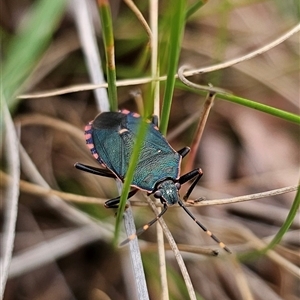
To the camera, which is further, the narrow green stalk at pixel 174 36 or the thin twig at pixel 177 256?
the thin twig at pixel 177 256

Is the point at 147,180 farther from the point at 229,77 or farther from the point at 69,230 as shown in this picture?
the point at 229,77

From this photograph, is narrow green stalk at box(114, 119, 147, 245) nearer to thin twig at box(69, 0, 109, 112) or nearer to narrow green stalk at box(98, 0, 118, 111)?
narrow green stalk at box(98, 0, 118, 111)

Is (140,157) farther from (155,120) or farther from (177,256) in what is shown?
(177,256)

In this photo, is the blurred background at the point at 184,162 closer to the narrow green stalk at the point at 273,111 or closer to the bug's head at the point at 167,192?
the bug's head at the point at 167,192

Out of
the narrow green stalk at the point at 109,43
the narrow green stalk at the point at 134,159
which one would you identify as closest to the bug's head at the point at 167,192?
the narrow green stalk at the point at 134,159

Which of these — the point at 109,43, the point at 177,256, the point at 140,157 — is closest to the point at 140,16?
the point at 109,43

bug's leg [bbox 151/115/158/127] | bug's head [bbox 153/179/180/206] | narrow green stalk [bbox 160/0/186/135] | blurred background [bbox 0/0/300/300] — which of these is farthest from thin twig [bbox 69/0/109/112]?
narrow green stalk [bbox 160/0/186/135]

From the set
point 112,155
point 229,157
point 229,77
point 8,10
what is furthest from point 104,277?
point 8,10
